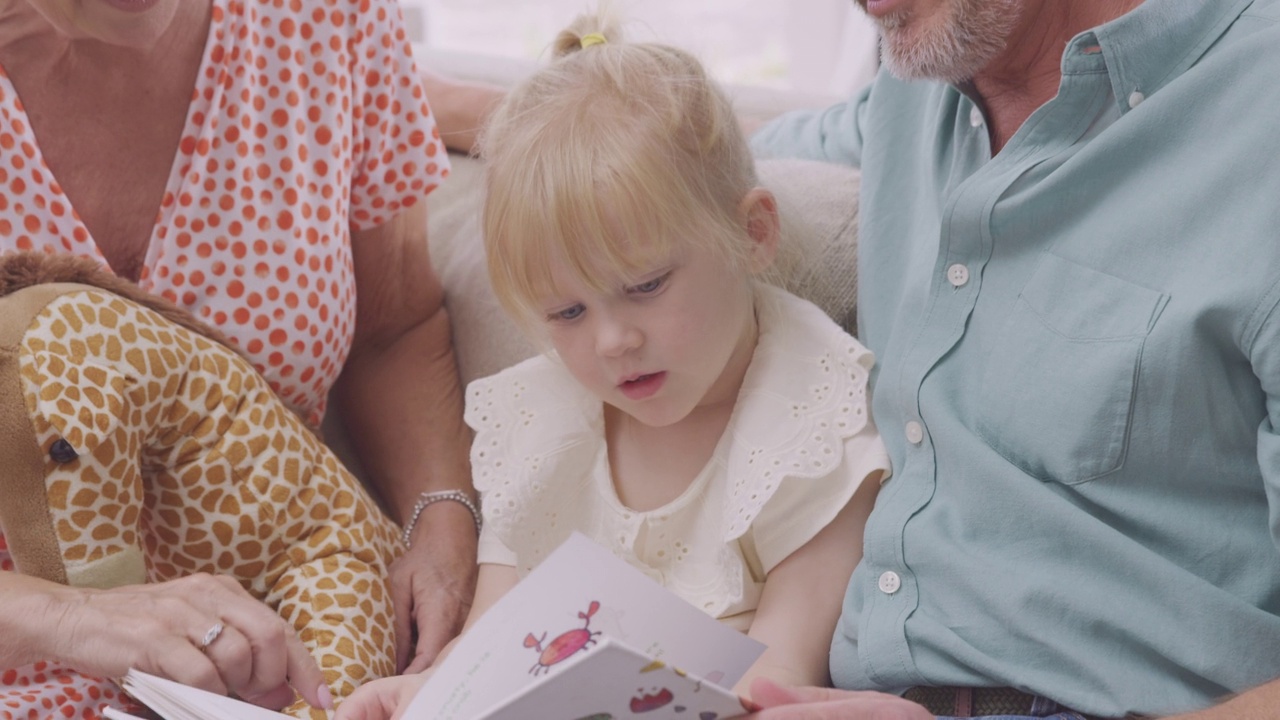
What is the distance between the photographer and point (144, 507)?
1375 millimetres

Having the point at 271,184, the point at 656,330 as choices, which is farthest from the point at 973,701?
the point at 271,184

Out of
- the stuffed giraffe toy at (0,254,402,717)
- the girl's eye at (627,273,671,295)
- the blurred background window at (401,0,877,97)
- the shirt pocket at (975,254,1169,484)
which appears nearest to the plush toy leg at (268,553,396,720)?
the stuffed giraffe toy at (0,254,402,717)

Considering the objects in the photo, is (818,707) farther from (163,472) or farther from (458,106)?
Result: (458,106)

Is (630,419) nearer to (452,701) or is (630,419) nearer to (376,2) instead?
(452,701)

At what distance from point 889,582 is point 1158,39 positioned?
0.57 m

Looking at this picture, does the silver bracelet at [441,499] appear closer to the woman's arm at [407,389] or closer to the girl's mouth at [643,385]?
the woman's arm at [407,389]

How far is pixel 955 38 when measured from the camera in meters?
1.21

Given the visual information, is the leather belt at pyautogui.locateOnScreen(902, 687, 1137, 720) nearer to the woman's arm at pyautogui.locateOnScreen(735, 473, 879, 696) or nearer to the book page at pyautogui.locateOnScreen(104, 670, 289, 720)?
the woman's arm at pyautogui.locateOnScreen(735, 473, 879, 696)

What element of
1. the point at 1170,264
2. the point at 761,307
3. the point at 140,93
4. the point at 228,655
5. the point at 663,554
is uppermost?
the point at 140,93

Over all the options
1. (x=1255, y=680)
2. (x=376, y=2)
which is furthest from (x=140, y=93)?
(x=1255, y=680)

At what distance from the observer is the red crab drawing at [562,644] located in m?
0.96

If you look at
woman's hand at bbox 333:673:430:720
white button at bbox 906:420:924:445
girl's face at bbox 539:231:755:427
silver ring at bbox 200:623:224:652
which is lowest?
woman's hand at bbox 333:673:430:720

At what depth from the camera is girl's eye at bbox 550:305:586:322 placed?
1299 mm

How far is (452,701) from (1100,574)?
0.59 metres
